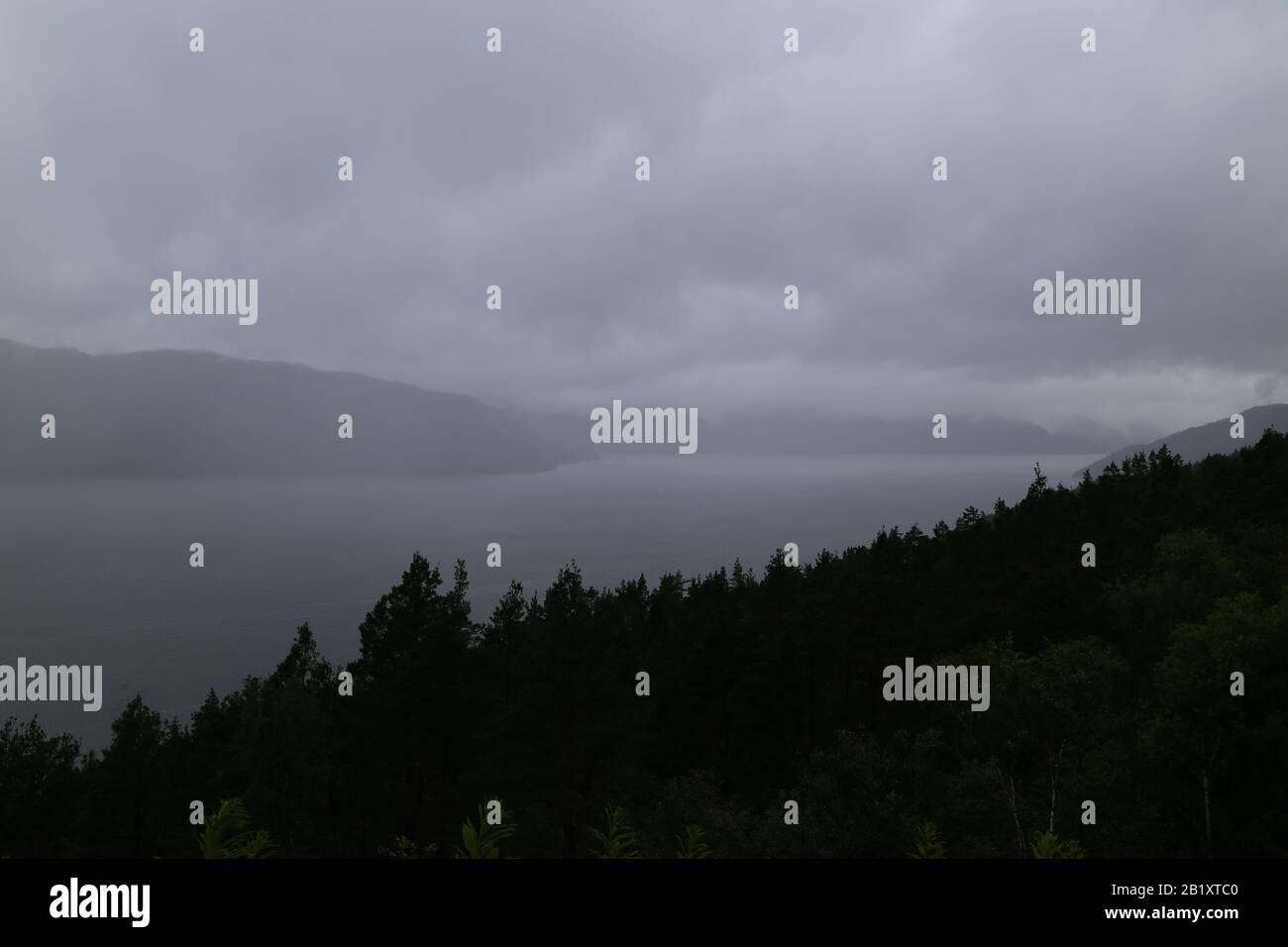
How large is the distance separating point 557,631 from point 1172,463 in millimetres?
68478

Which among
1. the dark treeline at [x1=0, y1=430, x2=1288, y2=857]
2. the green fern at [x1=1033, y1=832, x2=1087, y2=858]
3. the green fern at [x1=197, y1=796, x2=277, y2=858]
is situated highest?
the green fern at [x1=197, y1=796, x2=277, y2=858]

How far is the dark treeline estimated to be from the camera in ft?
68.7

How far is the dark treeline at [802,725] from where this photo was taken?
21.0m

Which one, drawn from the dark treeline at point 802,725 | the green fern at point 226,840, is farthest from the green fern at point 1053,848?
the green fern at point 226,840

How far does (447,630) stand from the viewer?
3105 centimetres

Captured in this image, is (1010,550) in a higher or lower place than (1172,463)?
lower

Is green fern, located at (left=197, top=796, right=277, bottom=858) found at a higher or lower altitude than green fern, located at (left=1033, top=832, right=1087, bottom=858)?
higher

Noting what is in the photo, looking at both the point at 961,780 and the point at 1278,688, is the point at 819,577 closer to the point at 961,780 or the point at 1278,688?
the point at 961,780

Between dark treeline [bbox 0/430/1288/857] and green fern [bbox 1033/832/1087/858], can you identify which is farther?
dark treeline [bbox 0/430/1288/857]

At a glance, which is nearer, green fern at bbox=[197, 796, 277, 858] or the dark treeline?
green fern at bbox=[197, 796, 277, 858]

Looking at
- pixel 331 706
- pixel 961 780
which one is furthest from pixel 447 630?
pixel 961 780

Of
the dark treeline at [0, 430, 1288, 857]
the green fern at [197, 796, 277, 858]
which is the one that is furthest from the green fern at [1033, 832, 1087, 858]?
the green fern at [197, 796, 277, 858]

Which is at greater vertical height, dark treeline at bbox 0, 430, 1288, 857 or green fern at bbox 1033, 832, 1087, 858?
green fern at bbox 1033, 832, 1087, 858

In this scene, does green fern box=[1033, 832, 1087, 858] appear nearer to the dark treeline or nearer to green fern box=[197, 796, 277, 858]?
the dark treeline
